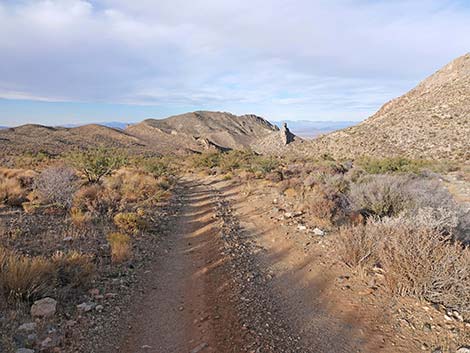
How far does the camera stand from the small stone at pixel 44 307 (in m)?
4.61

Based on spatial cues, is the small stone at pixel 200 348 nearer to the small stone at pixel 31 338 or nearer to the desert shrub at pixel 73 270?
the small stone at pixel 31 338

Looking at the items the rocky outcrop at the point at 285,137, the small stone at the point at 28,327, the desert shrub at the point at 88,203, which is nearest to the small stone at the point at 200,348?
the small stone at the point at 28,327

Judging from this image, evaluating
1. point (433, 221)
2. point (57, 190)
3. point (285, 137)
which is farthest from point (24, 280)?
point (285, 137)

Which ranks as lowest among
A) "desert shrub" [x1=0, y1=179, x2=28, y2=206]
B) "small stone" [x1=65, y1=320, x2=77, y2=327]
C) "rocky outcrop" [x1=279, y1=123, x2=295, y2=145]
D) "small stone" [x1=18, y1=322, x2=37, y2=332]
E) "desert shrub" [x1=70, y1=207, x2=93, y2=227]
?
"small stone" [x1=65, y1=320, x2=77, y2=327]

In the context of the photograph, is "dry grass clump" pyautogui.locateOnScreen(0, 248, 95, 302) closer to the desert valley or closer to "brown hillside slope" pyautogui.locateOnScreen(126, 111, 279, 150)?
the desert valley

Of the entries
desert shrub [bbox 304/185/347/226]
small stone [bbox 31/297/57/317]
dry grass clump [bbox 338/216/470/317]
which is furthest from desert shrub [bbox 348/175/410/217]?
small stone [bbox 31/297/57/317]

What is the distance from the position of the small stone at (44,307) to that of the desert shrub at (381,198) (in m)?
8.96

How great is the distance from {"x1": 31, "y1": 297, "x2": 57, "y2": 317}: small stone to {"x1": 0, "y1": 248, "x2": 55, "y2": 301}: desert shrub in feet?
0.84

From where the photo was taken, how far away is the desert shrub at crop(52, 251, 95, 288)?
5.66 m

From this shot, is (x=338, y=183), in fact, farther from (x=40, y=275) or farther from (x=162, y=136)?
(x=162, y=136)

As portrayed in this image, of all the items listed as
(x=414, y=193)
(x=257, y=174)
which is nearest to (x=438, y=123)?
(x=257, y=174)

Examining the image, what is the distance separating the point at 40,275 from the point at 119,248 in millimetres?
2166

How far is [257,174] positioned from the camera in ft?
77.8

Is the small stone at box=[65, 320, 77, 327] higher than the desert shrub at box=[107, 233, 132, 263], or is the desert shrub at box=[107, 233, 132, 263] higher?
the desert shrub at box=[107, 233, 132, 263]
